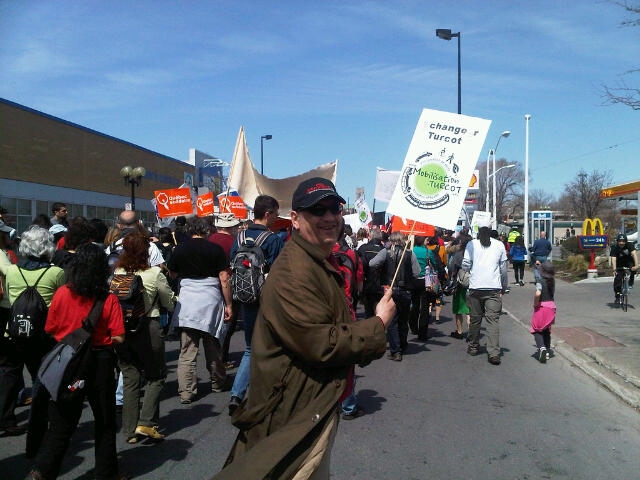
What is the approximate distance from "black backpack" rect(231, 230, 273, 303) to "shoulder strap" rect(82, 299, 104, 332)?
5.37 ft

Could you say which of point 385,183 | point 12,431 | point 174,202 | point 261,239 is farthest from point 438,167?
point 385,183

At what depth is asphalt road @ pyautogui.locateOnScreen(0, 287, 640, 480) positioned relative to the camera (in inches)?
181

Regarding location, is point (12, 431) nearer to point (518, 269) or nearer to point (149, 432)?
point (149, 432)

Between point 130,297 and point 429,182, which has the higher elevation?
point 429,182

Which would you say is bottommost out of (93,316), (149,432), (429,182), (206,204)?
(149,432)

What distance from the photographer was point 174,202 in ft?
52.9

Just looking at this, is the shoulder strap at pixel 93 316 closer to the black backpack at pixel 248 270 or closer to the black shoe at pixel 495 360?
the black backpack at pixel 248 270

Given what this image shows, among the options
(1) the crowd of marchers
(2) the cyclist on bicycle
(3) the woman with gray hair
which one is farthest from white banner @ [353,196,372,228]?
(3) the woman with gray hair

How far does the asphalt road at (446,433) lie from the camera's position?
4.59 metres

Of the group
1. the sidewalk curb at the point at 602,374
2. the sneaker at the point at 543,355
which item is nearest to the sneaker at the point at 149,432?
the sidewalk curb at the point at 602,374

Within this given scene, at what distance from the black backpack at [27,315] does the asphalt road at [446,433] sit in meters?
0.96

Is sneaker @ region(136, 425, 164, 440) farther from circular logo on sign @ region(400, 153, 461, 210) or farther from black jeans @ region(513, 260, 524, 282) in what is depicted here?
black jeans @ region(513, 260, 524, 282)

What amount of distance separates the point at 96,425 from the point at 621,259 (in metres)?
12.7

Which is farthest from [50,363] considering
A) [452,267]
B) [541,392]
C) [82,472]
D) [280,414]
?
[452,267]
